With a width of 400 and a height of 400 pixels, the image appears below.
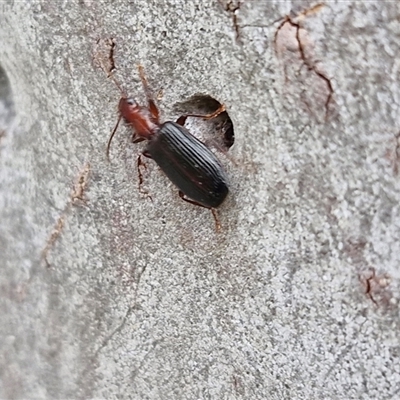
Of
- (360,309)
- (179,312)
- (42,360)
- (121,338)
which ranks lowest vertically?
(42,360)

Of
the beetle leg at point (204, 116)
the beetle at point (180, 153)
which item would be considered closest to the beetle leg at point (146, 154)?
the beetle at point (180, 153)

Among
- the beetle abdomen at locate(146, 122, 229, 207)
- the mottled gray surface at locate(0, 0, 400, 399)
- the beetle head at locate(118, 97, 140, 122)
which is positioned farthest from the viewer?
the beetle head at locate(118, 97, 140, 122)

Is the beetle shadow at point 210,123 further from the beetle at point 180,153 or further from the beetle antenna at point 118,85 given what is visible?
the beetle antenna at point 118,85

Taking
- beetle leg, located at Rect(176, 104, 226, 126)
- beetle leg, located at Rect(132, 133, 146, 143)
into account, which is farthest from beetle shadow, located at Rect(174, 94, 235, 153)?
beetle leg, located at Rect(132, 133, 146, 143)

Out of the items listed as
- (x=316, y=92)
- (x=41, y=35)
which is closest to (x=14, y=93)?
(x=41, y=35)

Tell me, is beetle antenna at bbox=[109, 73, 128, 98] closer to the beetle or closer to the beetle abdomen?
the beetle

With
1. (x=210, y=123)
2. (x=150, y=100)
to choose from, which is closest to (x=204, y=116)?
(x=210, y=123)

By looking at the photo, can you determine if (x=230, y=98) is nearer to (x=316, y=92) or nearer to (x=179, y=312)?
(x=316, y=92)

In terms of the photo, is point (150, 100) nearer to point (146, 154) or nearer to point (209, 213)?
point (146, 154)
